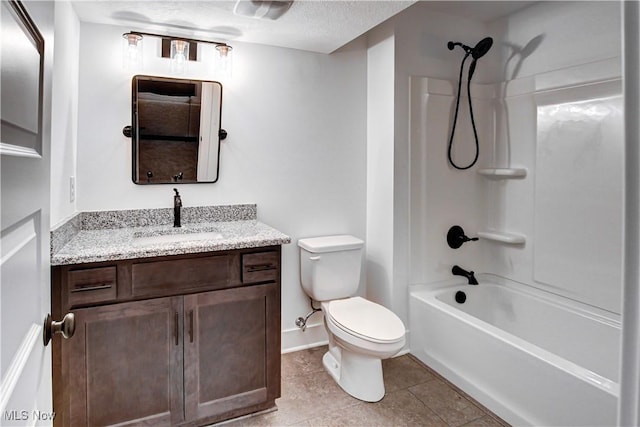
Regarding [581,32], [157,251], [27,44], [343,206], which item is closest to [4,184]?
[27,44]

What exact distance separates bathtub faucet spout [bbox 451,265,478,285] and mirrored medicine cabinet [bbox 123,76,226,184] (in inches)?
72.0

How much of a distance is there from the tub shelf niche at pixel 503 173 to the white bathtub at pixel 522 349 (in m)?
0.77

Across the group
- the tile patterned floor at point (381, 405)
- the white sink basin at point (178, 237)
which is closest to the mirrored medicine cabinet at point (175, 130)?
the white sink basin at point (178, 237)

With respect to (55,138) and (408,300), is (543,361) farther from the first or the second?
(55,138)

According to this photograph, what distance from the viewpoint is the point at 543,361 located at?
178 centimetres

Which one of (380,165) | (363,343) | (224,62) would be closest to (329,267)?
(363,343)

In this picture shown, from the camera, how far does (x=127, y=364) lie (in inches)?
65.2

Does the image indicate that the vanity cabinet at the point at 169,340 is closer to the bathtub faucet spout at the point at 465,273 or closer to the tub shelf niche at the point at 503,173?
the bathtub faucet spout at the point at 465,273

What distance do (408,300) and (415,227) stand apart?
0.52 meters

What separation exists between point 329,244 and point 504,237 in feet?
4.32

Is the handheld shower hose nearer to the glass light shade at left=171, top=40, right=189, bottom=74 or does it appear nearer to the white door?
the glass light shade at left=171, top=40, right=189, bottom=74

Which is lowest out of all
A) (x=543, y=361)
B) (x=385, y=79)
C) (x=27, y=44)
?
(x=543, y=361)

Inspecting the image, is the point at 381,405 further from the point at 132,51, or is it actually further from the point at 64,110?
the point at 132,51

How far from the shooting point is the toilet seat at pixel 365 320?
2000mm
